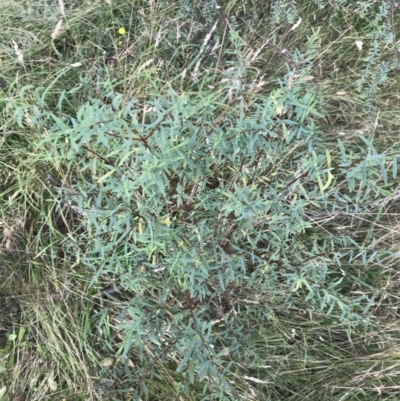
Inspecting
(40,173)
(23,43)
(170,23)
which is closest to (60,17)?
(23,43)

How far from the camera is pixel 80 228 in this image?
1.64 m

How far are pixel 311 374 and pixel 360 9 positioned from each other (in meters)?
1.39

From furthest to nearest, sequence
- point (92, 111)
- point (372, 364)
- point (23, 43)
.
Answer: point (23, 43) < point (372, 364) < point (92, 111)

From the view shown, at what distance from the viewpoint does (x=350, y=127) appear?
1.73 m

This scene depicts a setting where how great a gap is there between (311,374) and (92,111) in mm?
1273

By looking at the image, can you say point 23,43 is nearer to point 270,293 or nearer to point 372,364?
point 270,293

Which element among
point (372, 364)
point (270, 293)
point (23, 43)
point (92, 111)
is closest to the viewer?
point (92, 111)

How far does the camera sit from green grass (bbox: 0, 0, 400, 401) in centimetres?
157

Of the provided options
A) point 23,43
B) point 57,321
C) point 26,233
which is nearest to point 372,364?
point 57,321

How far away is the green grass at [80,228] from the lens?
1.57 metres

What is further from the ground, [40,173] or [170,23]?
[170,23]

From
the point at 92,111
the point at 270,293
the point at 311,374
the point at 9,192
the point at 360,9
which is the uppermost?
the point at 92,111

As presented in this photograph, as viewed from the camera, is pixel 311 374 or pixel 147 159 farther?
pixel 311 374

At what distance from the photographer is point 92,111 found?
842mm
